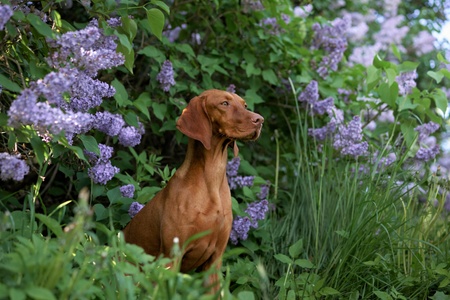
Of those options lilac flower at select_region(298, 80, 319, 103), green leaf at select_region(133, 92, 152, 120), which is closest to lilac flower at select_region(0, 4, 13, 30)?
green leaf at select_region(133, 92, 152, 120)

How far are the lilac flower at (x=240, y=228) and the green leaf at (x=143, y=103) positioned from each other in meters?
0.86

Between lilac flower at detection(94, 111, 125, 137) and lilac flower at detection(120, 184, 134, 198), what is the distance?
1.04 ft

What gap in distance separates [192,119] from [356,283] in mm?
1410

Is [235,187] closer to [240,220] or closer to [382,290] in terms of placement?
[240,220]

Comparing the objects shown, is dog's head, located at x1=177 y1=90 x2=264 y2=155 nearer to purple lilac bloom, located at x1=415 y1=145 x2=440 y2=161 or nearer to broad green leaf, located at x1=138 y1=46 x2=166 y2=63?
broad green leaf, located at x1=138 y1=46 x2=166 y2=63

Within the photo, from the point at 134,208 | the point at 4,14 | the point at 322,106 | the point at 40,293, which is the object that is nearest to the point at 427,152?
the point at 322,106

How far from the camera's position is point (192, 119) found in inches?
119

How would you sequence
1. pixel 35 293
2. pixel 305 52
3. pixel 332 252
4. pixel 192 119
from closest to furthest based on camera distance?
1. pixel 35 293
2. pixel 192 119
3. pixel 332 252
4. pixel 305 52

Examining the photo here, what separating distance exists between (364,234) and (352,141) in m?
0.82

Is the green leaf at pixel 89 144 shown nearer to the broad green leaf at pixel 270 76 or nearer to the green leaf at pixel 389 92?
the broad green leaf at pixel 270 76

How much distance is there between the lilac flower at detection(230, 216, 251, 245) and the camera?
388 cm

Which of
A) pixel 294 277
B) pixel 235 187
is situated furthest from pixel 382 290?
pixel 235 187

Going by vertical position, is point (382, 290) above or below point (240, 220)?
below

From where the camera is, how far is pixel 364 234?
12.0ft
